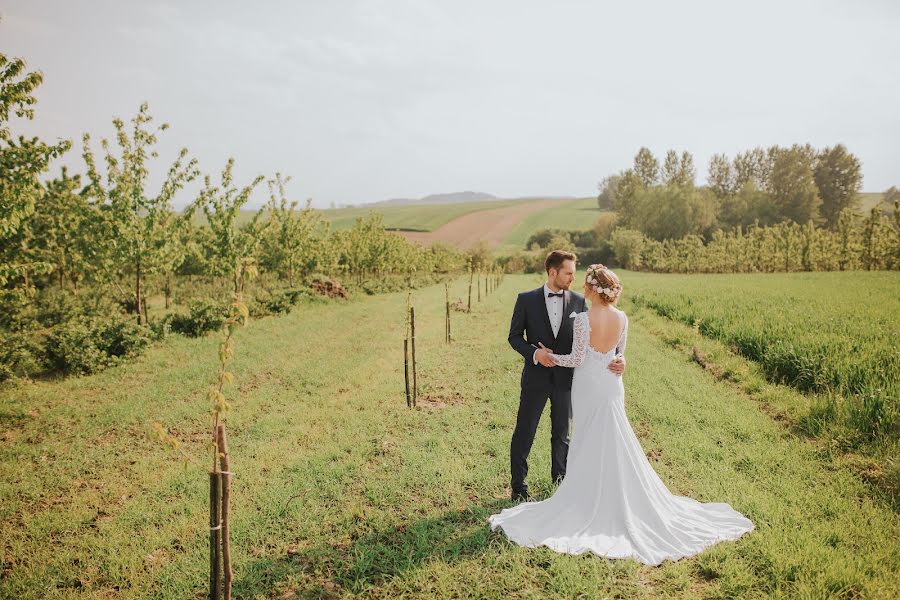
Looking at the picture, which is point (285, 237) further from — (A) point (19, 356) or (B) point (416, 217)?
(B) point (416, 217)

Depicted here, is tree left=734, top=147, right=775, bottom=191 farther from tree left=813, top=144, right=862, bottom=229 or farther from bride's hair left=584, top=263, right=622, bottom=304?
bride's hair left=584, top=263, right=622, bottom=304

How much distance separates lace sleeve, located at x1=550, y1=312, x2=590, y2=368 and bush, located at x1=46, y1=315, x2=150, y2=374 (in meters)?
12.7

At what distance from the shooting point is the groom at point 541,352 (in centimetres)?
543

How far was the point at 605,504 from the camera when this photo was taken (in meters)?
4.96

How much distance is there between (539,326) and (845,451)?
563cm

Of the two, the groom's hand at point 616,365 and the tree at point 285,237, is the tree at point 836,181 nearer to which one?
the tree at point 285,237

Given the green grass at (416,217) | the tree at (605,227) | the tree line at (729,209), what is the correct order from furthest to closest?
the green grass at (416,217), the tree at (605,227), the tree line at (729,209)

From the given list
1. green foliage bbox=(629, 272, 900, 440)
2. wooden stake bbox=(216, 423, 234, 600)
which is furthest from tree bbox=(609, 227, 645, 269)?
wooden stake bbox=(216, 423, 234, 600)

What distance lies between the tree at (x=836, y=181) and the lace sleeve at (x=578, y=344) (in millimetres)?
96014

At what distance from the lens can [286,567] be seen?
4.67 m

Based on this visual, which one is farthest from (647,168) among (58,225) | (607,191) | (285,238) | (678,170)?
(58,225)

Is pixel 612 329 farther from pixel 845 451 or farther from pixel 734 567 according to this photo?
pixel 845 451

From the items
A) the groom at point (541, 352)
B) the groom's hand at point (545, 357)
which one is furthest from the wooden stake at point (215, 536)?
the groom's hand at point (545, 357)

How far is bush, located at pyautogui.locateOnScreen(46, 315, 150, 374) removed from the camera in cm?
1179
